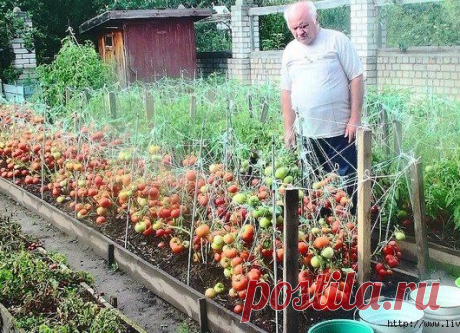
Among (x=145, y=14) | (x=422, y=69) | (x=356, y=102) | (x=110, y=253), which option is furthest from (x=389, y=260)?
(x=145, y=14)

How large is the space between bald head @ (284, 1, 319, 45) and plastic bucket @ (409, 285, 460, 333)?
201 cm

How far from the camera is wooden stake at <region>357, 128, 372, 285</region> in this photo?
3.44 m

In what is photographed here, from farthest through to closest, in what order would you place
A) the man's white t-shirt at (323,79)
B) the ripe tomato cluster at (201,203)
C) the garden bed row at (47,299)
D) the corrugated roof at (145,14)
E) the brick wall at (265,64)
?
1. the corrugated roof at (145,14)
2. the brick wall at (265,64)
3. the man's white t-shirt at (323,79)
4. the ripe tomato cluster at (201,203)
5. the garden bed row at (47,299)

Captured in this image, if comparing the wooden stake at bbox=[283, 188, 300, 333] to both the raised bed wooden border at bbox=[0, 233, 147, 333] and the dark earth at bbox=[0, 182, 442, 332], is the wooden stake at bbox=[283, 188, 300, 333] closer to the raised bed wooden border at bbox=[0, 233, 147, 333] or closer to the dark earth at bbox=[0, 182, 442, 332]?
the dark earth at bbox=[0, 182, 442, 332]

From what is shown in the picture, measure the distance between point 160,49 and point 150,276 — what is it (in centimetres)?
878

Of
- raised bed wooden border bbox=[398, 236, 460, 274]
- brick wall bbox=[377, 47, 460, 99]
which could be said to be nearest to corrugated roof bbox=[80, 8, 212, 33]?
brick wall bbox=[377, 47, 460, 99]

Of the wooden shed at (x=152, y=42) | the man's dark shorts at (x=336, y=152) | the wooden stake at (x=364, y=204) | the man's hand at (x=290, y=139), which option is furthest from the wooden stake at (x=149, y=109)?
the wooden shed at (x=152, y=42)

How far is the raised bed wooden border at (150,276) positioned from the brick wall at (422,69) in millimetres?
4274

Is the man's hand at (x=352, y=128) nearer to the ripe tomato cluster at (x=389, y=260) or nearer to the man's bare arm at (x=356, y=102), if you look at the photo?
the man's bare arm at (x=356, y=102)

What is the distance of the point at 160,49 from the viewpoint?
12.7m

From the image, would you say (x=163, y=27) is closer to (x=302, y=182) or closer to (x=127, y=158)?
(x=127, y=158)

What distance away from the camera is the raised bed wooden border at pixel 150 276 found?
3.64 meters

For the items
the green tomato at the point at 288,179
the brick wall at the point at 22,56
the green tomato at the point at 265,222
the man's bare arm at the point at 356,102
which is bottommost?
the green tomato at the point at 265,222

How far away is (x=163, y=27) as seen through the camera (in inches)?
501
